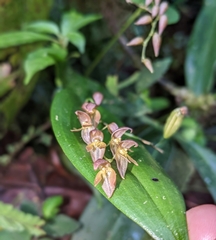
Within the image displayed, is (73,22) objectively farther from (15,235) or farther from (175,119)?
(15,235)

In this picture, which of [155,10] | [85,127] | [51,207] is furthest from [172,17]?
[51,207]

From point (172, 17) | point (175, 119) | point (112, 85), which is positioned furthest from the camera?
point (112, 85)

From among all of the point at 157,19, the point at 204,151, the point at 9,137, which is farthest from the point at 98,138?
the point at 9,137

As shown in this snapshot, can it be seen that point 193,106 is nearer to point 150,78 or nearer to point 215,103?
point 215,103

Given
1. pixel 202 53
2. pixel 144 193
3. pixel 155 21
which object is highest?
pixel 155 21

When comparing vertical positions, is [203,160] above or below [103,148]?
below

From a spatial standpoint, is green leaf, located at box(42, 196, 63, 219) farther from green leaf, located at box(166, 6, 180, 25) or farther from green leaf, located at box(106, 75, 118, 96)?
green leaf, located at box(166, 6, 180, 25)
